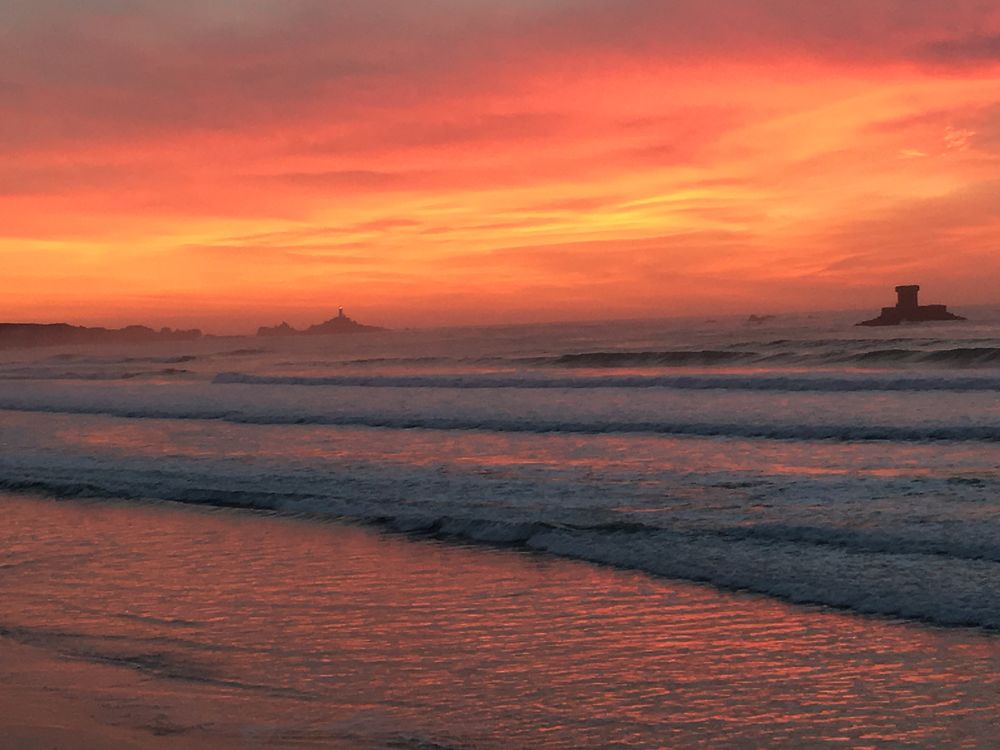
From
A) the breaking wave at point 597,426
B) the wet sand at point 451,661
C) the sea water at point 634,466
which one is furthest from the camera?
the breaking wave at point 597,426

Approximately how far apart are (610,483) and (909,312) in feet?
296

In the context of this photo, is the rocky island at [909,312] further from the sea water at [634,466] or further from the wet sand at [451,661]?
the wet sand at [451,661]

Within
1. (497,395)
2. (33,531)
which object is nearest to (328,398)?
(497,395)

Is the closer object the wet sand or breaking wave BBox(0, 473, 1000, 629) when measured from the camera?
the wet sand

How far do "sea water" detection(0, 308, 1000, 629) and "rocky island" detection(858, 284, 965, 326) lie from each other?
60.8 meters

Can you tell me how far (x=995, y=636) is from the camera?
7402 mm

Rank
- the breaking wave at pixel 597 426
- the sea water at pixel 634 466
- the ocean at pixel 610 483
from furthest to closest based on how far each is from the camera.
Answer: the breaking wave at pixel 597 426
the sea water at pixel 634 466
the ocean at pixel 610 483

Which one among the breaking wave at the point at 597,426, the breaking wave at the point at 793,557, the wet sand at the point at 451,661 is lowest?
the wet sand at the point at 451,661

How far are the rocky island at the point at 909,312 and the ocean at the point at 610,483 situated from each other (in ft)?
217

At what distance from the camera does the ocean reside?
8.64 meters

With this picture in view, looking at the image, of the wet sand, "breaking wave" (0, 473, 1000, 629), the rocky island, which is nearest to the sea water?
"breaking wave" (0, 473, 1000, 629)

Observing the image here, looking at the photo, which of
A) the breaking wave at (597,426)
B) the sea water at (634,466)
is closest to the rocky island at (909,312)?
the sea water at (634,466)

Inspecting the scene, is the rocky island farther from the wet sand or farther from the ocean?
the wet sand

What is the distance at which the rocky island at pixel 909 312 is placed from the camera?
315 feet
